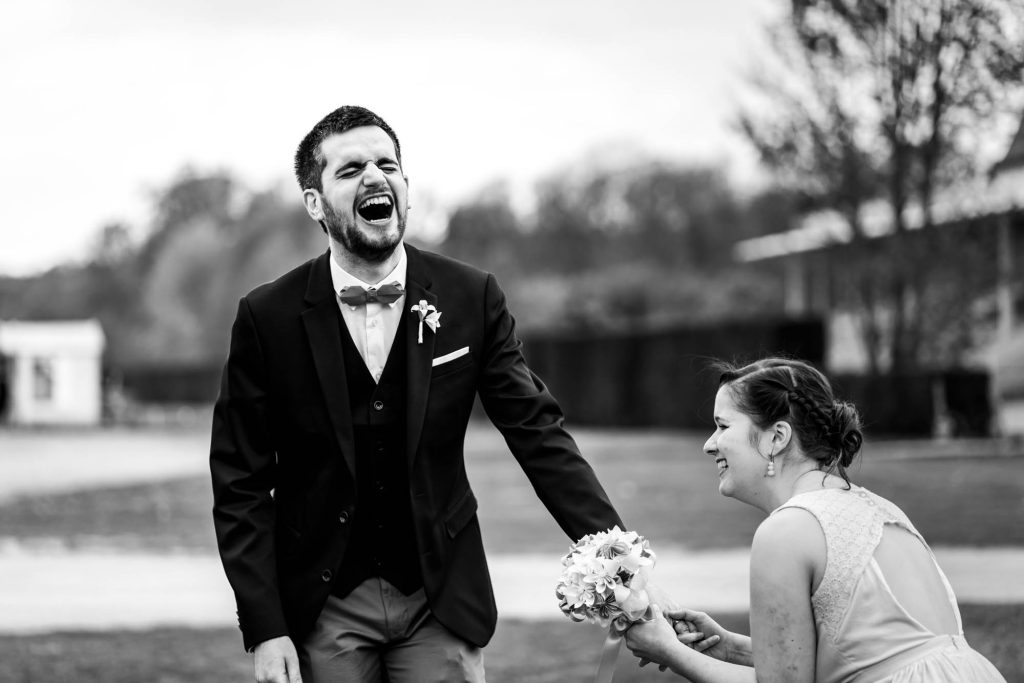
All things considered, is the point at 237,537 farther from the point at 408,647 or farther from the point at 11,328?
the point at 11,328

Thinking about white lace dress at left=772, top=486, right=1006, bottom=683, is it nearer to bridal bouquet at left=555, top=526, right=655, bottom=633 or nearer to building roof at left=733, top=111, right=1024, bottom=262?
bridal bouquet at left=555, top=526, right=655, bottom=633

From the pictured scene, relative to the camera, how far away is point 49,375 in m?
37.7

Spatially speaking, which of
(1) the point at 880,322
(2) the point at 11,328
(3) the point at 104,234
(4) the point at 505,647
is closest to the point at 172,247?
(3) the point at 104,234

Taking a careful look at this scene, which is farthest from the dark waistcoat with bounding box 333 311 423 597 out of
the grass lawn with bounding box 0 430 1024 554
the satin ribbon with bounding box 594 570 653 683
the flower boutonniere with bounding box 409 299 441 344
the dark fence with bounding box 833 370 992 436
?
the dark fence with bounding box 833 370 992 436

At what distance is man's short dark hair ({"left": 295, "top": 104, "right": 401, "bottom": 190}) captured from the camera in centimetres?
318

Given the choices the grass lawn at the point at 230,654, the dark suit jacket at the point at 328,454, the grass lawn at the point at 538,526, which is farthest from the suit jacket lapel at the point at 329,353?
the grass lawn at the point at 230,654

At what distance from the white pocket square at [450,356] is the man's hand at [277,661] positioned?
0.76 metres

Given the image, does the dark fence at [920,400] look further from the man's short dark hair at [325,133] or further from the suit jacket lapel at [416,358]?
the man's short dark hair at [325,133]

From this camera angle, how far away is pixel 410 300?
127 inches

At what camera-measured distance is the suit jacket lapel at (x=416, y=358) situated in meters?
3.06

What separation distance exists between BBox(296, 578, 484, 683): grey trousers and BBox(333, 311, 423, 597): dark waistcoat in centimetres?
4

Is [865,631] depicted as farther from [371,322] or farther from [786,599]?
[371,322]

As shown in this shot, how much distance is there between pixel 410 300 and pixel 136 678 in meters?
3.87

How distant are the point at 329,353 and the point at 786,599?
1.23m
